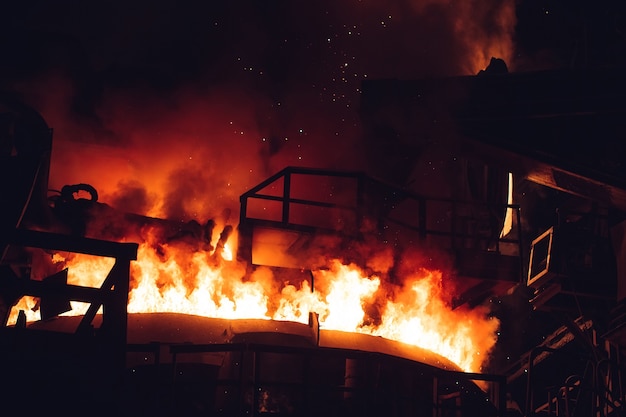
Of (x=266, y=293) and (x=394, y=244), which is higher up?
(x=394, y=244)

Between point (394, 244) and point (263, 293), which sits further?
point (394, 244)

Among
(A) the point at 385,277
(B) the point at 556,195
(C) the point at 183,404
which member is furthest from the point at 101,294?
(B) the point at 556,195

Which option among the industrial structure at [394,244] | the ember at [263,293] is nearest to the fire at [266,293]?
the ember at [263,293]

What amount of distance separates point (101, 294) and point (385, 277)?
965cm

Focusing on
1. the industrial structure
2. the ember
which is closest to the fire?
the ember

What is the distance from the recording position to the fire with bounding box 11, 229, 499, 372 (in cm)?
1427

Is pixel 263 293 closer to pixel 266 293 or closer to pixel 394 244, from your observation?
pixel 266 293

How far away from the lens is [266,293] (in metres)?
14.6

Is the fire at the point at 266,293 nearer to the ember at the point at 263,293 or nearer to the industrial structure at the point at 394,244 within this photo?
the ember at the point at 263,293

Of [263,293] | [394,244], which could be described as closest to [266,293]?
[263,293]

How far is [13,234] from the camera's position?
21.7 feet

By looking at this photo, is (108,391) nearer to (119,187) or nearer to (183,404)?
(183,404)

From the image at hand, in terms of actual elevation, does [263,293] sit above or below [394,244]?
below

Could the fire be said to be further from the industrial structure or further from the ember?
the industrial structure
